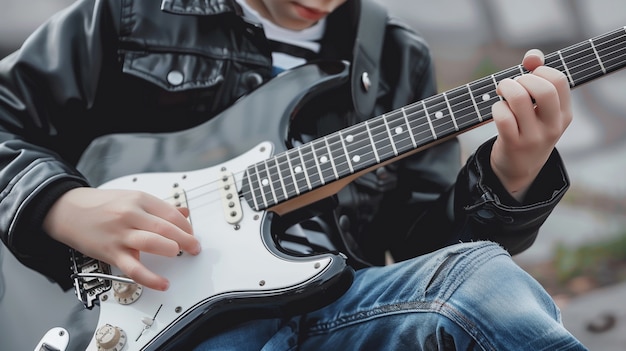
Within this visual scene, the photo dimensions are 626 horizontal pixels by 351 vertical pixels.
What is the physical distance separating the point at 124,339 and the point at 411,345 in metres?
0.33

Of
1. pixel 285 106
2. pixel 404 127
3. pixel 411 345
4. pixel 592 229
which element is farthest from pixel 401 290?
pixel 592 229

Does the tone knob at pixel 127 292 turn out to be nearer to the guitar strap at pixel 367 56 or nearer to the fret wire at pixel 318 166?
the fret wire at pixel 318 166

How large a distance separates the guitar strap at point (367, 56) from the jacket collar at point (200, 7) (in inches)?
7.8

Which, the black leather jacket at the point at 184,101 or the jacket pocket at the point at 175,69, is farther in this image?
the jacket pocket at the point at 175,69

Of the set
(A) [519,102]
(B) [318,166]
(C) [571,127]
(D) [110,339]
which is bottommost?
(C) [571,127]

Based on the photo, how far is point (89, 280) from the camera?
0.79 m

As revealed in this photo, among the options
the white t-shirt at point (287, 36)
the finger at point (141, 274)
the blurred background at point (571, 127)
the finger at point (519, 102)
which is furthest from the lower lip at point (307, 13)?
the blurred background at point (571, 127)

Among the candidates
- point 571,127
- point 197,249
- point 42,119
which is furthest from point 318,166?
point 571,127

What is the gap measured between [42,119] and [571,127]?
5.06 feet

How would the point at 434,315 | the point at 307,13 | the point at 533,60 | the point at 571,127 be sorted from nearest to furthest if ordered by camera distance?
1. the point at 434,315
2. the point at 533,60
3. the point at 307,13
4. the point at 571,127

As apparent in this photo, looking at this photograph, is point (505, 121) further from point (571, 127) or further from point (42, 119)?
point (571, 127)

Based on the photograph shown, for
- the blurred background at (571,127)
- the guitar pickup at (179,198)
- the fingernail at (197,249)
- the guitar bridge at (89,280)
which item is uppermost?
the guitar pickup at (179,198)

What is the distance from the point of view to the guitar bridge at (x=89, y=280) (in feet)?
2.55

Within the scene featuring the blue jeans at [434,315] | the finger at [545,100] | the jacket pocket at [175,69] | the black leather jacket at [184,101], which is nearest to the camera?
the blue jeans at [434,315]
